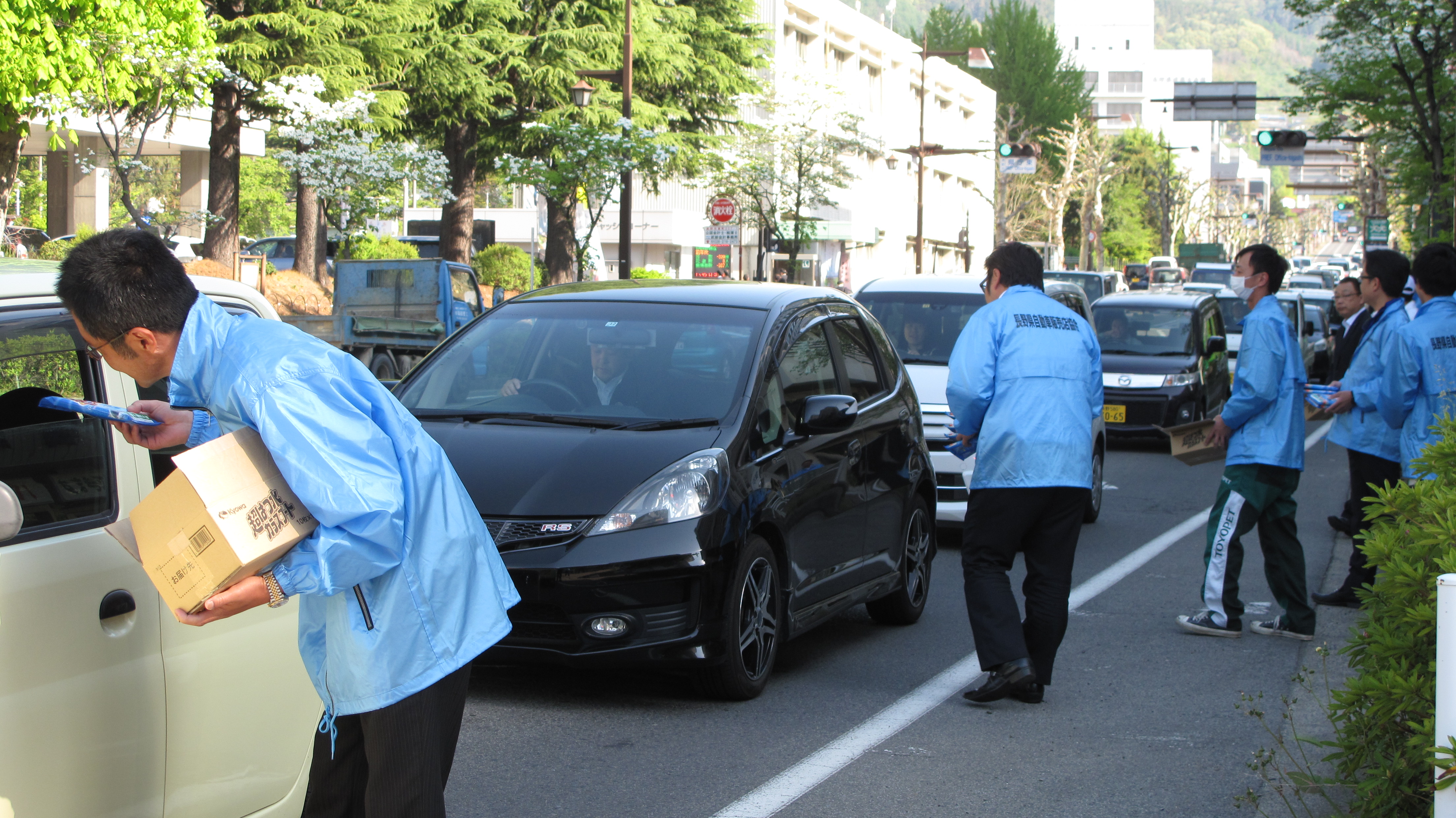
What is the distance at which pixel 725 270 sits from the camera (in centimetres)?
4831

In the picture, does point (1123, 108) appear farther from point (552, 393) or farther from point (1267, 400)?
point (552, 393)

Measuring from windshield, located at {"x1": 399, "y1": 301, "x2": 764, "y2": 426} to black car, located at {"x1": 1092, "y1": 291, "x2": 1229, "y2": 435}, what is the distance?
408 inches

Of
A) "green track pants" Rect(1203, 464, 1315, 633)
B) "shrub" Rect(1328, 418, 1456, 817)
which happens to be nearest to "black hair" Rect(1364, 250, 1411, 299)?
"green track pants" Rect(1203, 464, 1315, 633)

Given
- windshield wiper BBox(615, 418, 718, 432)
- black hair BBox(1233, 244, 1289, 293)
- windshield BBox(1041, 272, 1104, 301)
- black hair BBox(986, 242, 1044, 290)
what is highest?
windshield BBox(1041, 272, 1104, 301)

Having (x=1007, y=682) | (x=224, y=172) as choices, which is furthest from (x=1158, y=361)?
(x=224, y=172)

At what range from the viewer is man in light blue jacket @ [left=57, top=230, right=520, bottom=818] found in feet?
8.20

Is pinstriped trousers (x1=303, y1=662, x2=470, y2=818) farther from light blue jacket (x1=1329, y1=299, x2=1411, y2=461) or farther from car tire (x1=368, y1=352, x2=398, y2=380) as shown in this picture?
car tire (x1=368, y1=352, x2=398, y2=380)

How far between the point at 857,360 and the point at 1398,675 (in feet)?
13.0

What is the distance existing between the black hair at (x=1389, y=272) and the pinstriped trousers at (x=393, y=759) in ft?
21.6

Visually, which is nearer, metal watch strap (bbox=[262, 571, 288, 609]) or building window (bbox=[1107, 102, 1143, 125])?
metal watch strap (bbox=[262, 571, 288, 609])

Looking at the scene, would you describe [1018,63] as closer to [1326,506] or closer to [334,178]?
[334,178]

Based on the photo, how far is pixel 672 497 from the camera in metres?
5.46

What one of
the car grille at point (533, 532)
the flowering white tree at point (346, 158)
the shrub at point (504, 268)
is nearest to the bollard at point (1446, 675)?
the car grille at point (533, 532)

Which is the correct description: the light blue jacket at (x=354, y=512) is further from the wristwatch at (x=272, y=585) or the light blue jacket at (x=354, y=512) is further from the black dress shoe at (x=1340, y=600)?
the black dress shoe at (x=1340, y=600)
